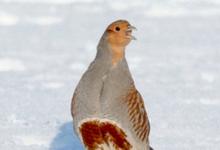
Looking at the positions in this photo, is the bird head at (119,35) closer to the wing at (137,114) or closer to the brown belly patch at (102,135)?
the wing at (137,114)

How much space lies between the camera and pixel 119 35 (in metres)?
4.74

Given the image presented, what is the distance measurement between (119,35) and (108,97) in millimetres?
361

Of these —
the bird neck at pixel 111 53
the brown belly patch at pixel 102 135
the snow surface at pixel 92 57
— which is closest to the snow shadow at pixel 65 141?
the snow surface at pixel 92 57

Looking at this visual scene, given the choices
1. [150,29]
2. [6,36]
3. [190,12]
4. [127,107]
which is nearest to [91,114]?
[127,107]

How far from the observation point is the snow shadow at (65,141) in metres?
5.74

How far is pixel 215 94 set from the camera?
7777mm

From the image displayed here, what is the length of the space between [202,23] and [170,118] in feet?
18.7

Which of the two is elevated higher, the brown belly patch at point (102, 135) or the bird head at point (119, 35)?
the bird head at point (119, 35)

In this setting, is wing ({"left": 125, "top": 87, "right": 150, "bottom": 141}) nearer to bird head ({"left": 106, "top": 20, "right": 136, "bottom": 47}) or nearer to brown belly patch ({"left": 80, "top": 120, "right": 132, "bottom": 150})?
brown belly patch ({"left": 80, "top": 120, "right": 132, "bottom": 150})

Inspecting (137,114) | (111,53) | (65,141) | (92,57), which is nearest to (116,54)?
(111,53)

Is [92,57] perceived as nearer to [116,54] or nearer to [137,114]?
[137,114]

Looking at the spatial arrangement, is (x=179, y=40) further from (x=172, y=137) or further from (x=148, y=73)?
(x=172, y=137)

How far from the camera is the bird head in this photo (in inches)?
187

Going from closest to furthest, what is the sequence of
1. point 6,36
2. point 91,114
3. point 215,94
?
point 91,114
point 215,94
point 6,36
